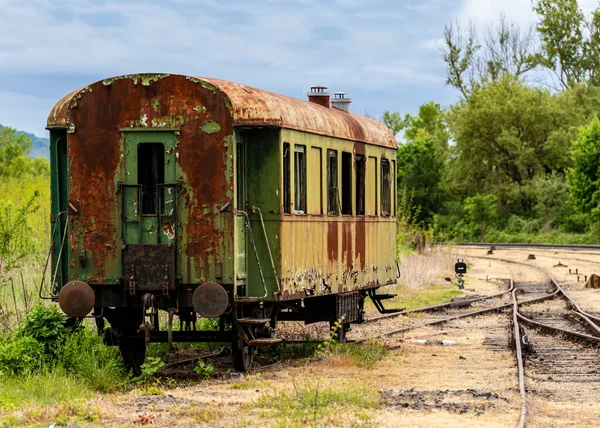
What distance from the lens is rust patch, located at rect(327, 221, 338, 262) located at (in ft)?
45.6

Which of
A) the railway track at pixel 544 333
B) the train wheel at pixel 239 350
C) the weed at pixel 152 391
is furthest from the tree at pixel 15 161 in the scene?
the weed at pixel 152 391

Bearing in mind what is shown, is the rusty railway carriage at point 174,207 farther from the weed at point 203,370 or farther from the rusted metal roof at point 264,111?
the weed at point 203,370

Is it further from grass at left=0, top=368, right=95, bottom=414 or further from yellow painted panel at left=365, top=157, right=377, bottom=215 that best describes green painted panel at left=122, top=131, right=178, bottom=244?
yellow painted panel at left=365, top=157, right=377, bottom=215

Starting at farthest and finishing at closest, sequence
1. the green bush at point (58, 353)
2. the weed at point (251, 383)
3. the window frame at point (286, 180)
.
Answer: the window frame at point (286, 180), the green bush at point (58, 353), the weed at point (251, 383)

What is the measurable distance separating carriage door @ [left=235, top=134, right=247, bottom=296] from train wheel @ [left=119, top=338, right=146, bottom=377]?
1.38m

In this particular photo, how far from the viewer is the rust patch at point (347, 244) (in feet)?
47.7

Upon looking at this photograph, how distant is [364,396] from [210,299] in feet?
6.91

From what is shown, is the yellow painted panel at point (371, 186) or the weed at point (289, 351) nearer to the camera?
the weed at point (289, 351)

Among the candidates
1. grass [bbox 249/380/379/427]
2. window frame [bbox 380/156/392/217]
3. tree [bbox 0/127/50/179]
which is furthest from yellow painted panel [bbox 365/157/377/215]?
tree [bbox 0/127/50/179]

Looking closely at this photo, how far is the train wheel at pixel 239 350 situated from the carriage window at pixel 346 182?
125 inches

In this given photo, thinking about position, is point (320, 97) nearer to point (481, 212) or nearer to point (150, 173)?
point (150, 173)

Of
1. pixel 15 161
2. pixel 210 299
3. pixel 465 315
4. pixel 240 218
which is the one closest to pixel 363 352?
pixel 240 218

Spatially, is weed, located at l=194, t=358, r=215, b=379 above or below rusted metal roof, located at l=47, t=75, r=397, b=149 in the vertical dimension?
below

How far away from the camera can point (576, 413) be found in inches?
379
